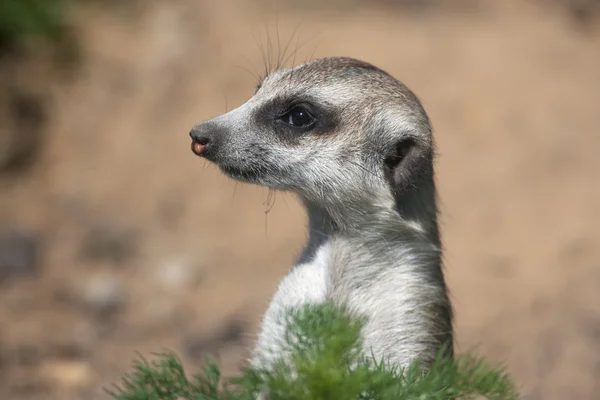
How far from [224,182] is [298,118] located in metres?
3.92

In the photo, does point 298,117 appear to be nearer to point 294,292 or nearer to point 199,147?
point 199,147

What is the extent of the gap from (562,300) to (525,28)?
9.84ft

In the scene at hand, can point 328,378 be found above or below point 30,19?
below

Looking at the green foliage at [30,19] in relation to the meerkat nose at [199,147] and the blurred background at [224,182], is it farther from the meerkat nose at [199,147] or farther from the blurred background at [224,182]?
the meerkat nose at [199,147]

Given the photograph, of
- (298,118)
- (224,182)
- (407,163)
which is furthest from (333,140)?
(224,182)

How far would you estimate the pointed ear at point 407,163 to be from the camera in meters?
3.47

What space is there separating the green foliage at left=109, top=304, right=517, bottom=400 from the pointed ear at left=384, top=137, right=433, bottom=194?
849 mm

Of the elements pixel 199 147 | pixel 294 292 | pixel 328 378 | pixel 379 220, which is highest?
pixel 199 147

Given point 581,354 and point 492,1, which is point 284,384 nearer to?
point 581,354

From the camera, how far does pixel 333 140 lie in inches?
138

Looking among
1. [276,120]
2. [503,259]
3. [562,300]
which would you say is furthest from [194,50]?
[276,120]

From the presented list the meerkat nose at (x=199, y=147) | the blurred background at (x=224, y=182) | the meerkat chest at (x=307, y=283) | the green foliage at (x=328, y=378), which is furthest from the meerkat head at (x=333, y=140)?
the blurred background at (x=224, y=182)

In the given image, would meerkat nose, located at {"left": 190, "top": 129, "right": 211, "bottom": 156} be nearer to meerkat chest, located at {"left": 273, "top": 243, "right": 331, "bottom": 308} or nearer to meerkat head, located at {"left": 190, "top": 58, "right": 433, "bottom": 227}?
meerkat head, located at {"left": 190, "top": 58, "right": 433, "bottom": 227}

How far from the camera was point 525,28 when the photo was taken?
816 centimetres
